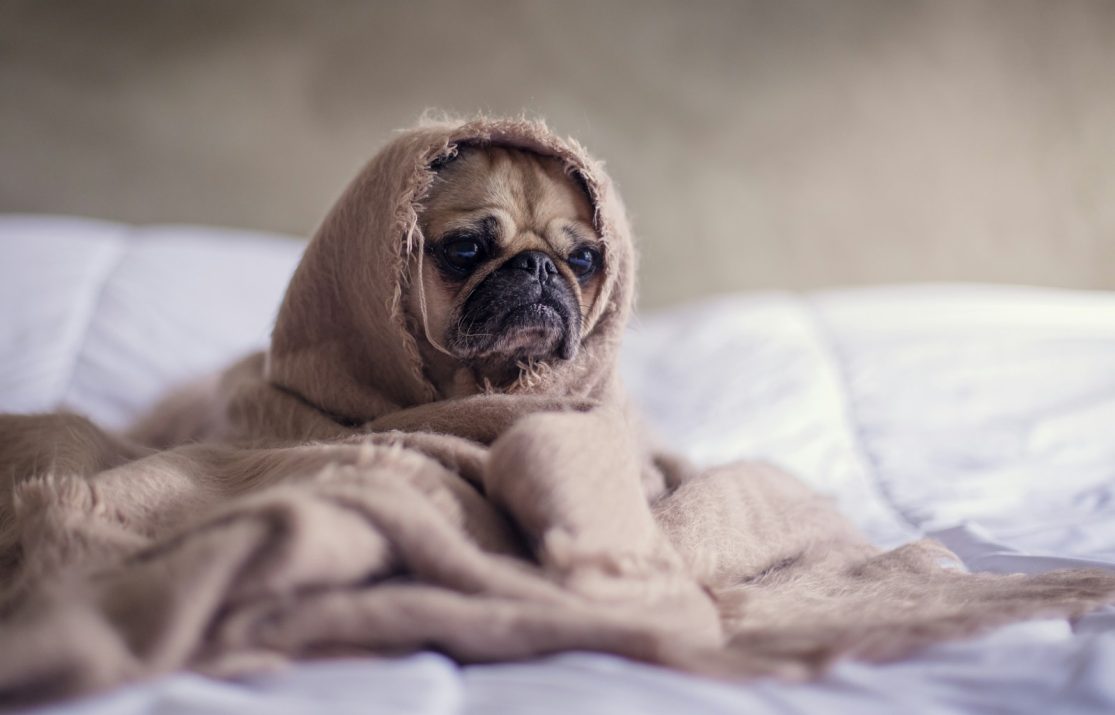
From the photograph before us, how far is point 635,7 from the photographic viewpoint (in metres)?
2.93

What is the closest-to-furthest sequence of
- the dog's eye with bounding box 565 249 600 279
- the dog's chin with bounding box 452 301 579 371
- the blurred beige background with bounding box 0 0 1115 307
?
the dog's chin with bounding box 452 301 579 371
the dog's eye with bounding box 565 249 600 279
the blurred beige background with bounding box 0 0 1115 307

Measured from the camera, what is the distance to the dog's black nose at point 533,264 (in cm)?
135

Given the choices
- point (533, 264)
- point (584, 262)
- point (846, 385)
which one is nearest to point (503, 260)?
point (533, 264)

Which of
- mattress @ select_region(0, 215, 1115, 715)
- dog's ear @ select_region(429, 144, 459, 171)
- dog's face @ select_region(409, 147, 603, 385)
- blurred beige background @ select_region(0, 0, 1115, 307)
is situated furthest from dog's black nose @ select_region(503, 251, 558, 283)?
blurred beige background @ select_region(0, 0, 1115, 307)

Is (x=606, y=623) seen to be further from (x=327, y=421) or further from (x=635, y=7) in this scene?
(x=635, y=7)

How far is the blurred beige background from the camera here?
9.02 ft

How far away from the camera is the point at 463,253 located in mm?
1372

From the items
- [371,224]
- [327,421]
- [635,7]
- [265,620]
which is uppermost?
[635,7]

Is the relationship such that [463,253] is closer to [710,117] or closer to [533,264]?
[533,264]

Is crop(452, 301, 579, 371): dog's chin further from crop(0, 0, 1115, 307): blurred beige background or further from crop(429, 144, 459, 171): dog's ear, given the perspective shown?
crop(0, 0, 1115, 307): blurred beige background

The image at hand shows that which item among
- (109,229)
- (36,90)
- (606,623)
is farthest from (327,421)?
(36,90)

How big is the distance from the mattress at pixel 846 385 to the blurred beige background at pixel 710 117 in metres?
0.34

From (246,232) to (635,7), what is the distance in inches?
59.8

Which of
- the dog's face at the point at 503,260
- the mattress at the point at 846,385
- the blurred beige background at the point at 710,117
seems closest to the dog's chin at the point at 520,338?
the dog's face at the point at 503,260
